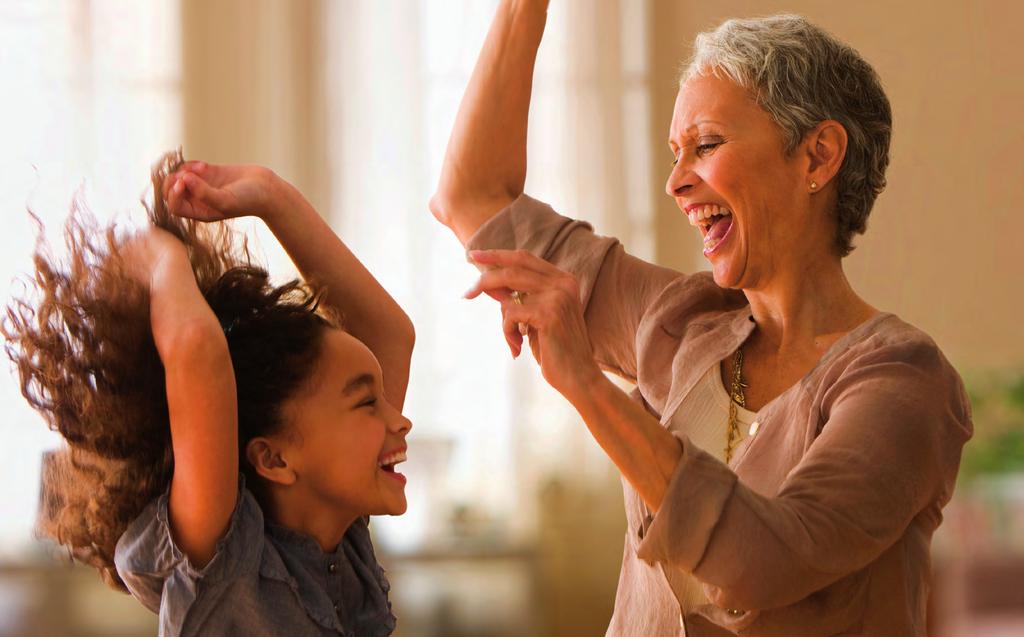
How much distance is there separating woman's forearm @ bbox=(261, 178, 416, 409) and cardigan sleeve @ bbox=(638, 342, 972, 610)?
504mm

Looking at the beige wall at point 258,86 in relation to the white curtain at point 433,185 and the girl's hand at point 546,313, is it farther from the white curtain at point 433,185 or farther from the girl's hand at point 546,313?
the girl's hand at point 546,313

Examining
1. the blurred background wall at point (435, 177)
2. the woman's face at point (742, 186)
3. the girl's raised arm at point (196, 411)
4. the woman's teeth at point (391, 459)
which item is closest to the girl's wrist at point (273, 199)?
the girl's raised arm at point (196, 411)

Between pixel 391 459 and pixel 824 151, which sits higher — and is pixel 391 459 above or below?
below

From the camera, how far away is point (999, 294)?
5.08 meters

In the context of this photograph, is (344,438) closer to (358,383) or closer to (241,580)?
(358,383)

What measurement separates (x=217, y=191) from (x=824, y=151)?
0.79 m

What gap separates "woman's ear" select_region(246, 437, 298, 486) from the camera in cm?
145

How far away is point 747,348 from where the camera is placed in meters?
1.76

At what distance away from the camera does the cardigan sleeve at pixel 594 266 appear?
186 cm

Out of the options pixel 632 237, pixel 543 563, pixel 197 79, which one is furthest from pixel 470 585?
pixel 197 79

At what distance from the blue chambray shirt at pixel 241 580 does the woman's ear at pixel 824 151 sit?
80 cm

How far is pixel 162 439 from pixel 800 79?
3.04 feet

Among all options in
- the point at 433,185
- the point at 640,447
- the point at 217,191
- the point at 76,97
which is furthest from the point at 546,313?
the point at 76,97

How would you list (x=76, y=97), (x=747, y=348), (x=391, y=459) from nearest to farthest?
(x=391, y=459) < (x=747, y=348) < (x=76, y=97)
